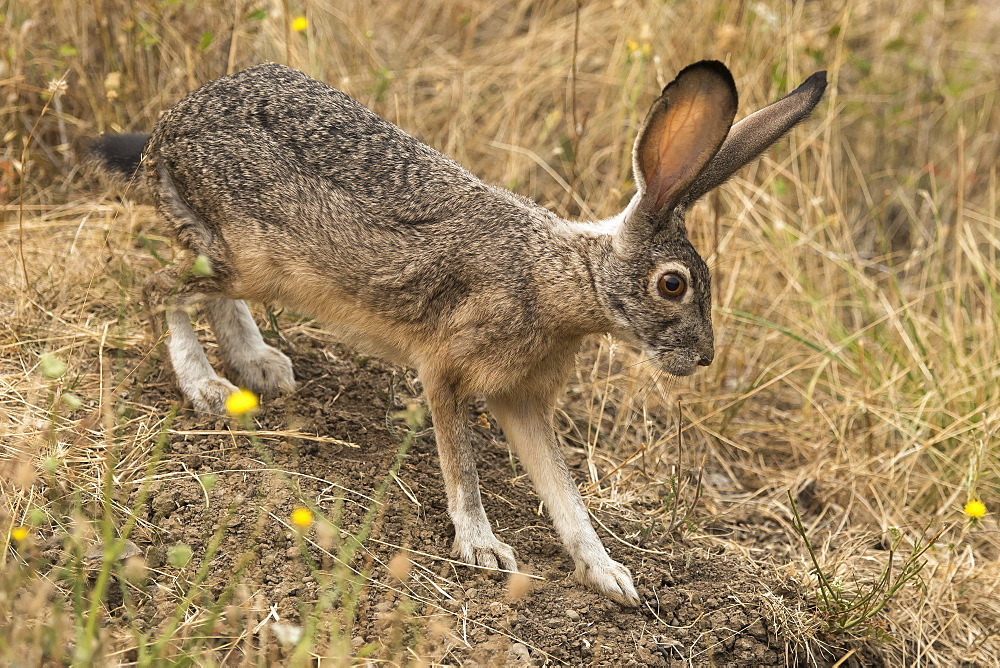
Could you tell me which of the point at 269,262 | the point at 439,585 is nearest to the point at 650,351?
the point at 439,585

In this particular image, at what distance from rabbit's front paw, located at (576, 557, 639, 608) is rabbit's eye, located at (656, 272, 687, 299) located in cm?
98

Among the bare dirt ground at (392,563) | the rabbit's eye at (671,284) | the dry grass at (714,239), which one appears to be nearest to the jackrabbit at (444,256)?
the rabbit's eye at (671,284)

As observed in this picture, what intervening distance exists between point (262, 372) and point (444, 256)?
0.99 meters

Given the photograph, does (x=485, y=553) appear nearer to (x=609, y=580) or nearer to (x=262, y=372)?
(x=609, y=580)

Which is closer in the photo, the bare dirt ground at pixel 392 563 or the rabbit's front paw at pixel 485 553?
the bare dirt ground at pixel 392 563

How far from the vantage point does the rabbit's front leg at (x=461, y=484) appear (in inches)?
154

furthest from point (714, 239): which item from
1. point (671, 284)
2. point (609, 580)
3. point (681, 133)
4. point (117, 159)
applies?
point (117, 159)

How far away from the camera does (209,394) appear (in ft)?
14.1

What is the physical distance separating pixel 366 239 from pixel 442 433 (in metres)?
0.78

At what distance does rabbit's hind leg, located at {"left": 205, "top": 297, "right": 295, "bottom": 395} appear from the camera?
14.9ft

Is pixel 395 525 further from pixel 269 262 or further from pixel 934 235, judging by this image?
pixel 934 235

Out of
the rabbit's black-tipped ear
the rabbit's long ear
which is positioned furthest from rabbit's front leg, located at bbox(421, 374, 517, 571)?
the rabbit's long ear

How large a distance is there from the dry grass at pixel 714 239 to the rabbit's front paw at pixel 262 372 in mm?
403

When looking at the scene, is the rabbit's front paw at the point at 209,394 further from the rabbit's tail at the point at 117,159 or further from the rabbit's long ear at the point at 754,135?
the rabbit's long ear at the point at 754,135
